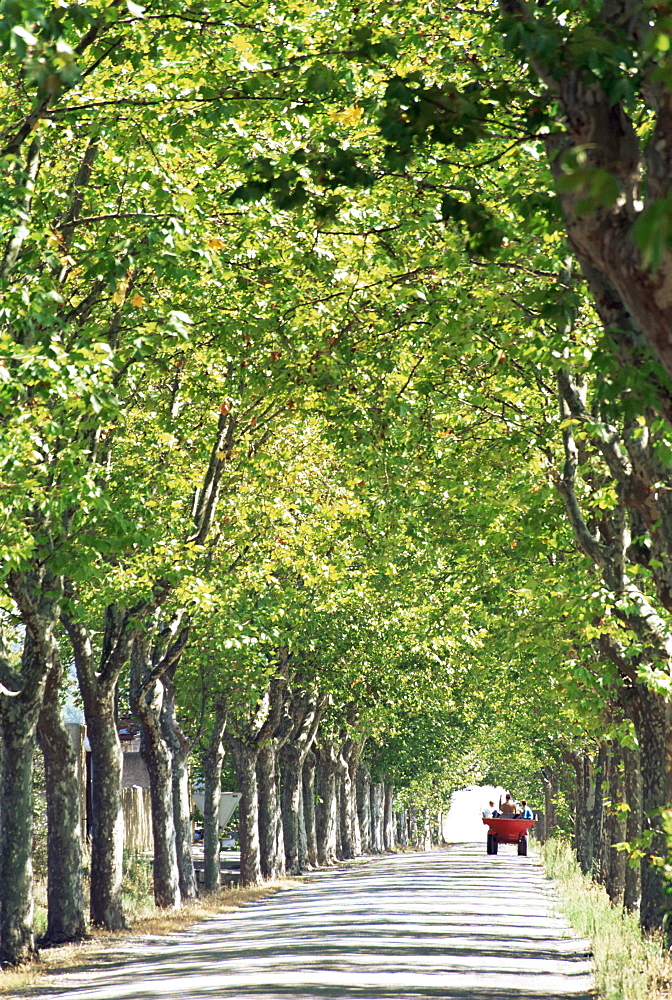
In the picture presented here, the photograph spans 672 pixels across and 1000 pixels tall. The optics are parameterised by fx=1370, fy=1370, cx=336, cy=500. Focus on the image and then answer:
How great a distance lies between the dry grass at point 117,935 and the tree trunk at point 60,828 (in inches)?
17.0

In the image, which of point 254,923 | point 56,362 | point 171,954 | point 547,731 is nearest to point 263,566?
point 254,923

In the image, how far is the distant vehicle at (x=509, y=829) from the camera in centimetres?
5859

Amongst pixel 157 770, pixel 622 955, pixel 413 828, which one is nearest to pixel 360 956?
pixel 622 955

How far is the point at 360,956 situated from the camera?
16.9 m

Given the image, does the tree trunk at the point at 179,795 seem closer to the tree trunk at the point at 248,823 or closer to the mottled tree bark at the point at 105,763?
the tree trunk at the point at 248,823

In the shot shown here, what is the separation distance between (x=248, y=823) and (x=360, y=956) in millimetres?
18651

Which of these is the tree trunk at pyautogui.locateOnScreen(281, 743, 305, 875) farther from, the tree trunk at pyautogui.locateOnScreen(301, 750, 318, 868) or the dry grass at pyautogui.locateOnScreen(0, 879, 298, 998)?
the dry grass at pyautogui.locateOnScreen(0, 879, 298, 998)

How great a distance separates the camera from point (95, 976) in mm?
16422

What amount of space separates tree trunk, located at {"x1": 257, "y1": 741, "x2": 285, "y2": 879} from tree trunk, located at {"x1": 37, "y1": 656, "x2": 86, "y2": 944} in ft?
58.6

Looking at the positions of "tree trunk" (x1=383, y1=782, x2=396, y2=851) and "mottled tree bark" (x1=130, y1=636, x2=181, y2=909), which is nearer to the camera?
"mottled tree bark" (x1=130, y1=636, x2=181, y2=909)

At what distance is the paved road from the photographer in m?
13.7

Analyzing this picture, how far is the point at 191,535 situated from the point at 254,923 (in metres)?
7.10

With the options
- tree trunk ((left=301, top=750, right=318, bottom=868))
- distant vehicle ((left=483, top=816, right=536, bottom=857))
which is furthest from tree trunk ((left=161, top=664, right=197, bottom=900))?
distant vehicle ((left=483, top=816, right=536, bottom=857))

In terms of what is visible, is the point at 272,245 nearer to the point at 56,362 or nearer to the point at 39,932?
the point at 56,362
